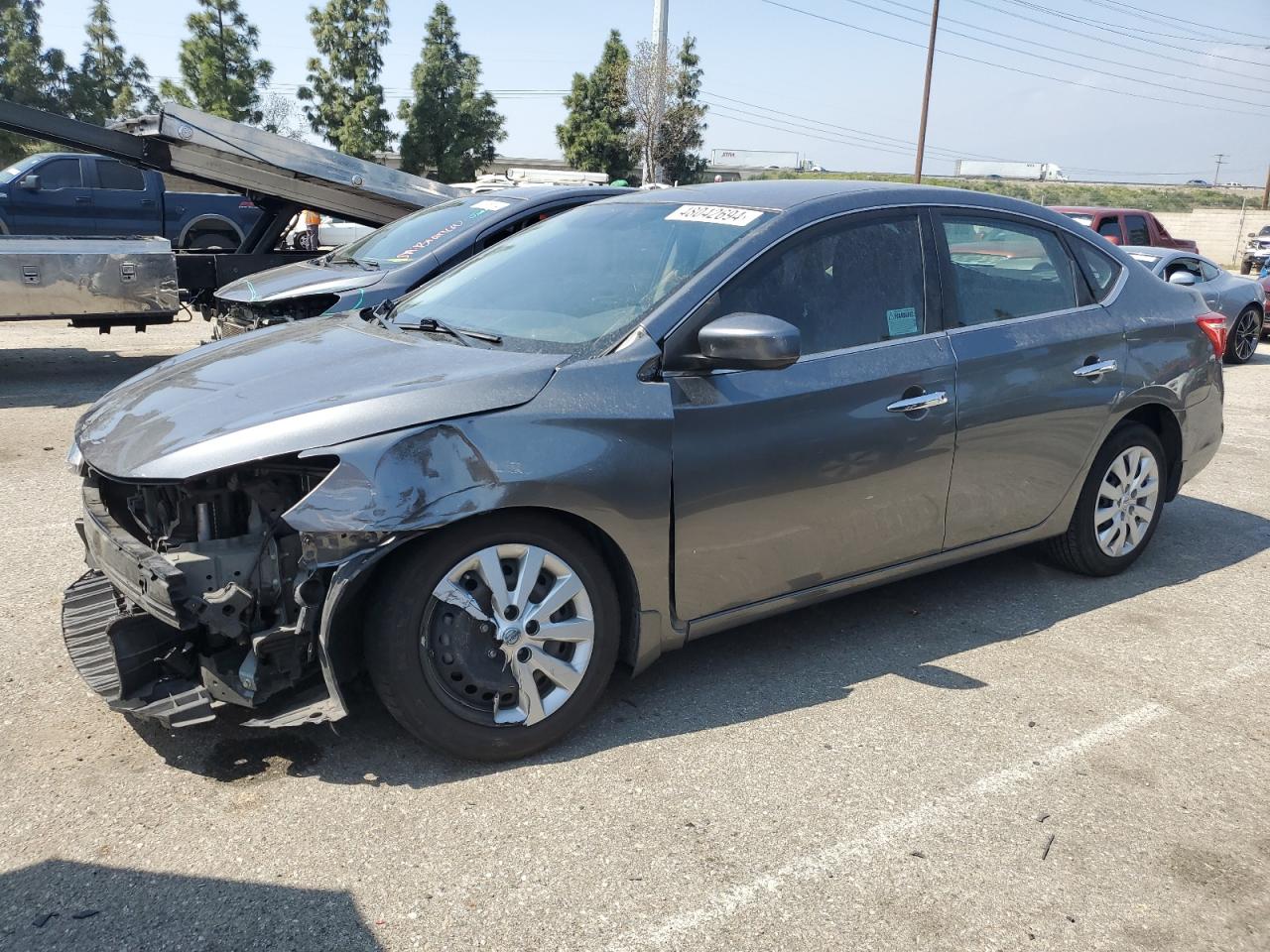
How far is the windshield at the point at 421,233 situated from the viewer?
7469 mm

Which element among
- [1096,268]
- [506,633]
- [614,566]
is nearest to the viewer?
[506,633]

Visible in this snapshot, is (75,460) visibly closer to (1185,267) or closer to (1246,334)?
(1185,267)

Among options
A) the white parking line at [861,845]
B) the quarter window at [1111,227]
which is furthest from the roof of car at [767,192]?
the quarter window at [1111,227]

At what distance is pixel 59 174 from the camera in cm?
1661

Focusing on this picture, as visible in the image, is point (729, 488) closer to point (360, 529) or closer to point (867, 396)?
point (867, 396)

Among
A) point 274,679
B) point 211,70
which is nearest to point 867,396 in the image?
point 274,679

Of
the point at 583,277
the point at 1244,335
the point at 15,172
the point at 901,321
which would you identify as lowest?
the point at 1244,335

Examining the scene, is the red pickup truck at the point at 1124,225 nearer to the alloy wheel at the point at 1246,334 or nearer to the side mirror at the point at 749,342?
the alloy wheel at the point at 1246,334

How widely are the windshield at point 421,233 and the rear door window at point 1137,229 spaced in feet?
35.9

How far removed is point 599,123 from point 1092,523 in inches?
1718

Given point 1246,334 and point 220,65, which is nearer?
point 1246,334

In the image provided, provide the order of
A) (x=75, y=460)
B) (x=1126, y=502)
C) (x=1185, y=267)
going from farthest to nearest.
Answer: (x=1185, y=267)
(x=1126, y=502)
(x=75, y=460)

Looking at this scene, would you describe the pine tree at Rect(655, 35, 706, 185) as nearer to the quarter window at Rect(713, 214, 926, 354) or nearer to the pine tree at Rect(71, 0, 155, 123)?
the pine tree at Rect(71, 0, 155, 123)

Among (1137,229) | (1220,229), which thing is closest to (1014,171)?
(1220,229)
